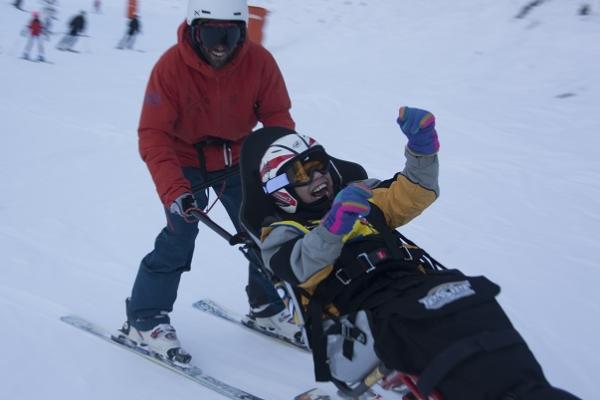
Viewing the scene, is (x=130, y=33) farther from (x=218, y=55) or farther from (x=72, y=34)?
(x=218, y=55)

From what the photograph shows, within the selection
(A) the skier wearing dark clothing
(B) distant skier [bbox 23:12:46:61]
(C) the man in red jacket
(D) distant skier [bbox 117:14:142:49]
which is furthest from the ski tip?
(D) distant skier [bbox 117:14:142:49]

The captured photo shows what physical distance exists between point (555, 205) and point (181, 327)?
12.8 feet

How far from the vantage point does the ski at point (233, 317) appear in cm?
404

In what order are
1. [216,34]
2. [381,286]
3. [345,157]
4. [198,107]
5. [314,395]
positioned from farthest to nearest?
[345,157], [198,107], [314,395], [216,34], [381,286]

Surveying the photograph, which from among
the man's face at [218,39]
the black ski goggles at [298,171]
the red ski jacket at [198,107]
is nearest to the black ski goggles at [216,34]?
the man's face at [218,39]

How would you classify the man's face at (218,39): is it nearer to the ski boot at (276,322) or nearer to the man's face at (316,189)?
the man's face at (316,189)

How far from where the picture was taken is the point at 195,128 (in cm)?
Answer: 354

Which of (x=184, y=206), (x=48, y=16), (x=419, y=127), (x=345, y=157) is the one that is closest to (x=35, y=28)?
(x=48, y=16)

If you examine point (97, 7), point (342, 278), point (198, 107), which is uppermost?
point (198, 107)

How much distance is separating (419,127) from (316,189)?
594 millimetres

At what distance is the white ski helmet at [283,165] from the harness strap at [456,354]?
3.84 feet

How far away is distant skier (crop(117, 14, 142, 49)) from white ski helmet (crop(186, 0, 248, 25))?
1473 cm

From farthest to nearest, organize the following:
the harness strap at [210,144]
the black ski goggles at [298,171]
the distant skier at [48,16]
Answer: the distant skier at [48,16], the harness strap at [210,144], the black ski goggles at [298,171]

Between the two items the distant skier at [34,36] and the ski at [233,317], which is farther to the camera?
the distant skier at [34,36]
